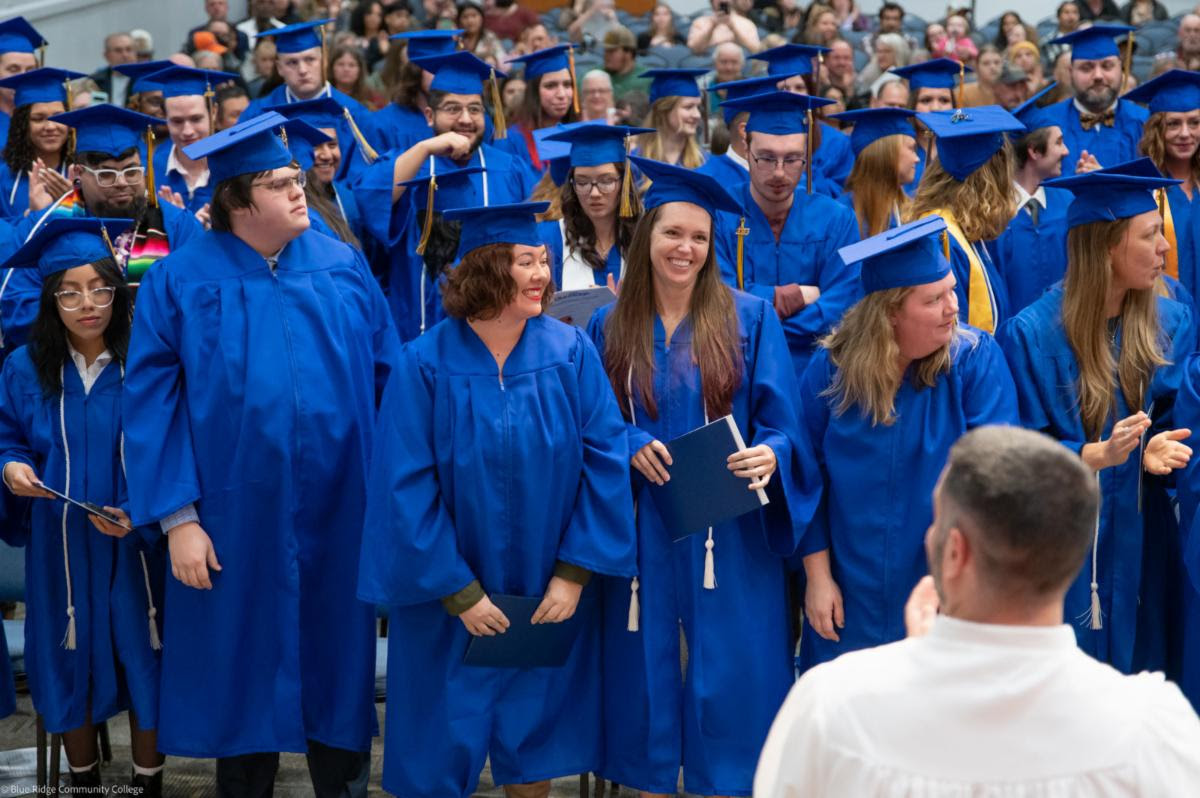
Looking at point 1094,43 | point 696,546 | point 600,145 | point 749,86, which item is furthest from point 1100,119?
point 696,546

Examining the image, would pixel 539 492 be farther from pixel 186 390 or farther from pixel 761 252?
pixel 761 252

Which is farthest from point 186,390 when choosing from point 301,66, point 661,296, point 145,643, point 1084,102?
point 1084,102

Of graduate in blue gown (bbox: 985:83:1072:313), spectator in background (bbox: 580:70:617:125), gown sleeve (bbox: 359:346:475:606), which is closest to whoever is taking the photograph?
gown sleeve (bbox: 359:346:475:606)

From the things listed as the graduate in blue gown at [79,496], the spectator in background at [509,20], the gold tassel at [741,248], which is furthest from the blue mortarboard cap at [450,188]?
the spectator in background at [509,20]

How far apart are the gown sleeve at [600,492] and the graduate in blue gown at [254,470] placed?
0.75 meters

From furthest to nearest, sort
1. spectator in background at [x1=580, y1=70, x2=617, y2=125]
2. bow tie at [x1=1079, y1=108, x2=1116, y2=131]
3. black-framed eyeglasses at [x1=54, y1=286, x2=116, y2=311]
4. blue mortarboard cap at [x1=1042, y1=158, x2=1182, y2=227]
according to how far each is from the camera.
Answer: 1. spectator in background at [x1=580, y1=70, x2=617, y2=125]
2. bow tie at [x1=1079, y1=108, x2=1116, y2=131]
3. black-framed eyeglasses at [x1=54, y1=286, x2=116, y2=311]
4. blue mortarboard cap at [x1=1042, y1=158, x2=1182, y2=227]

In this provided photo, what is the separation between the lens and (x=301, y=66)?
24.5 feet

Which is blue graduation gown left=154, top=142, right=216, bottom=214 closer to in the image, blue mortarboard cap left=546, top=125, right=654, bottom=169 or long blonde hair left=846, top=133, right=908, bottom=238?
blue mortarboard cap left=546, top=125, right=654, bottom=169

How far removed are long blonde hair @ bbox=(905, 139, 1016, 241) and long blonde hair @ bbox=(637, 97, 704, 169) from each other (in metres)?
1.95

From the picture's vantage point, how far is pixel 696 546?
3943mm

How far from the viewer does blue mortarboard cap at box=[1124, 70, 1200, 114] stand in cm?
596

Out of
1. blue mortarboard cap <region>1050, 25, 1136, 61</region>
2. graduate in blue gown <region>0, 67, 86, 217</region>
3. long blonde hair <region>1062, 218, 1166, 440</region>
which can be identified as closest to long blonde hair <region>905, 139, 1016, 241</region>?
long blonde hair <region>1062, 218, 1166, 440</region>

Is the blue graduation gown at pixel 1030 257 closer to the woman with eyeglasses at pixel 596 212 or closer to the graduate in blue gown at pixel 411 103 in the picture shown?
the woman with eyeglasses at pixel 596 212

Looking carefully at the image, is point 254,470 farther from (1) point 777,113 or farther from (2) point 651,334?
(1) point 777,113
